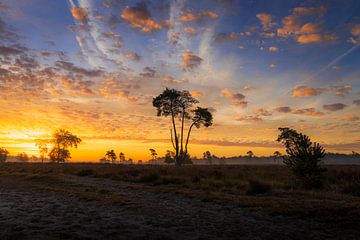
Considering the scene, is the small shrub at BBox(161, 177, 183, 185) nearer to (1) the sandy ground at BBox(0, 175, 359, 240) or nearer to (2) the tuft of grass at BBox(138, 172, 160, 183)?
(2) the tuft of grass at BBox(138, 172, 160, 183)

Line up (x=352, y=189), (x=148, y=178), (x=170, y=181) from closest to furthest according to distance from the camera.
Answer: (x=352, y=189) → (x=170, y=181) → (x=148, y=178)

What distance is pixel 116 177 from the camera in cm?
2506

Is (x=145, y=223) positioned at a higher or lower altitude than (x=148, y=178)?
lower

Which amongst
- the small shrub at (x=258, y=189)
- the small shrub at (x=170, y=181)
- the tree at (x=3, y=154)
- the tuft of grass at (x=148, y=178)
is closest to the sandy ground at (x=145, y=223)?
the small shrub at (x=258, y=189)

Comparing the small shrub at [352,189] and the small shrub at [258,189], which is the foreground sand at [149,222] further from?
the small shrub at [352,189]

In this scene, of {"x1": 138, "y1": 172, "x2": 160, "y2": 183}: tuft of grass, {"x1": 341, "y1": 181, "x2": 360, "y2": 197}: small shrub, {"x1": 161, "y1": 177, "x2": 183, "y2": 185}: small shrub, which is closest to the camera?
{"x1": 341, "y1": 181, "x2": 360, "y2": 197}: small shrub

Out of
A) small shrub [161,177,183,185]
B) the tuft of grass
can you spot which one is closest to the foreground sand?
small shrub [161,177,183,185]

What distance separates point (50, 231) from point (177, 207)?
512cm

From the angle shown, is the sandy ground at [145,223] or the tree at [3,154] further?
the tree at [3,154]

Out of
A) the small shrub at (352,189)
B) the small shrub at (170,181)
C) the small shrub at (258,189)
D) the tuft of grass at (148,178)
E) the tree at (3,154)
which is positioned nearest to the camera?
the small shrub at (352,189)

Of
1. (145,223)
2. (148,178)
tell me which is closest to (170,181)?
(148,178)

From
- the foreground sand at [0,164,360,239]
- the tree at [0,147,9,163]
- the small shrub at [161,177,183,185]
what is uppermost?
the tree at [0,147,9,163]

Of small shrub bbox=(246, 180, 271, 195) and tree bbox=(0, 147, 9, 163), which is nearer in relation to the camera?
small shrub bbox=(246, 180, 271, 195)

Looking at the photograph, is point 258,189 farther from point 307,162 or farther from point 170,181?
point 170,181
